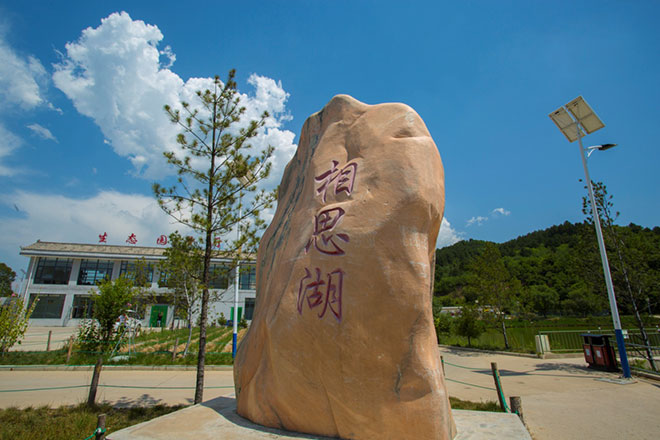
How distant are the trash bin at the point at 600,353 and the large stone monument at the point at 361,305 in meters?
10.7

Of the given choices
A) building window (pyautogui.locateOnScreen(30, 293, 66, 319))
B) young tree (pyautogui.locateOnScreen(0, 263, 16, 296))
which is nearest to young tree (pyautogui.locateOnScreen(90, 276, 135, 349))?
building window (pyautogui.locateOnScreen(30, 293, 66, 319))

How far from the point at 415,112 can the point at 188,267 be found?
20.1ft

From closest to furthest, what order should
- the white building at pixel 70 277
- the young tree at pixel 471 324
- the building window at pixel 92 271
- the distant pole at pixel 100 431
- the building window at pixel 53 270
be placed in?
the distant pole at pixel 100 431 < the young tree at pixel 471 324 < the white building at pixel 70 277 < the building window at pixel 53 270 < the building window at pixel 92 271

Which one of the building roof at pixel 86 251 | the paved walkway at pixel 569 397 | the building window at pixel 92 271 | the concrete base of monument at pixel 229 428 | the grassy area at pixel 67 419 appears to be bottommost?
the paved walkway at pixel 569 397

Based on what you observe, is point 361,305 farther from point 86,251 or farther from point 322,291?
point 86,251

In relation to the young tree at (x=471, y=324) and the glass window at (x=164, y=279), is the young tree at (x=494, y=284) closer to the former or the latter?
the young tree at (x=471, y=324)

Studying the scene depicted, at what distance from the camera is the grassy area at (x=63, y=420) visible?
208 inches

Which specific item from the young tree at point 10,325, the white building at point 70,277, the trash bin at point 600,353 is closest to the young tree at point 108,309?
the young tree at point 10,325

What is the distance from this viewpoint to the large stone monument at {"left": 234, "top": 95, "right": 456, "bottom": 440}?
11.6 feet

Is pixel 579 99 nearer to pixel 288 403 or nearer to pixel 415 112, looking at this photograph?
pixel 415 112

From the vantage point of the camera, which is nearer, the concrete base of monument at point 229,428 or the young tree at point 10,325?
the concrete base of monument at point 229,428

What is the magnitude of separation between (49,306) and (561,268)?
63.2 m

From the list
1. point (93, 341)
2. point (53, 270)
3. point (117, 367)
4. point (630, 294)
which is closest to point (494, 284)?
point (630, 294)

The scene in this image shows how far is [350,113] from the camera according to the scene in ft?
17.1
